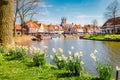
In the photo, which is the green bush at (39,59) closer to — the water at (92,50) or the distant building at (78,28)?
the water at (92,50)

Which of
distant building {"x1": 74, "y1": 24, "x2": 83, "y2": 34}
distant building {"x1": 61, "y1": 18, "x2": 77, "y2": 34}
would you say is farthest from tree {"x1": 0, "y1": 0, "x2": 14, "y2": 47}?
distant building {"x1": 74, "y1": 24, "x2": 83, "y2": 34}

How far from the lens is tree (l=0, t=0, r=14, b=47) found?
1455cm

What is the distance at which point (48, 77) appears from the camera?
25.1 feet

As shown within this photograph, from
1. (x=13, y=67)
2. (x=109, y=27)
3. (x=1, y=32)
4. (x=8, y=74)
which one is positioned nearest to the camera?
(x=8, y=74)

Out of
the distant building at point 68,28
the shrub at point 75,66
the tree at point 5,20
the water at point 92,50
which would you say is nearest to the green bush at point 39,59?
the shrub at point 75,66

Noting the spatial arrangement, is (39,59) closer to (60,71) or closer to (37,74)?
(60,71)

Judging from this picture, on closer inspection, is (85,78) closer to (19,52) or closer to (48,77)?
(48,77)

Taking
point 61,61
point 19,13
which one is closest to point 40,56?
point 61,61

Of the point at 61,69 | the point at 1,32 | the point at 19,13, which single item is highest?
the point at 19,13

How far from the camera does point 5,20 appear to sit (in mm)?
14750

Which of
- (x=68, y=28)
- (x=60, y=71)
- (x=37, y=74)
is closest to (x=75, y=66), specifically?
(x=60, y=71)

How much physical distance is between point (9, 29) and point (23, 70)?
660cm

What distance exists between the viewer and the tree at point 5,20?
1455 centimetres

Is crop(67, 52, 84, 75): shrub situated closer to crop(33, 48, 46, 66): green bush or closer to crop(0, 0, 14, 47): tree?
crop(33, 48, 46, 66): green bush
